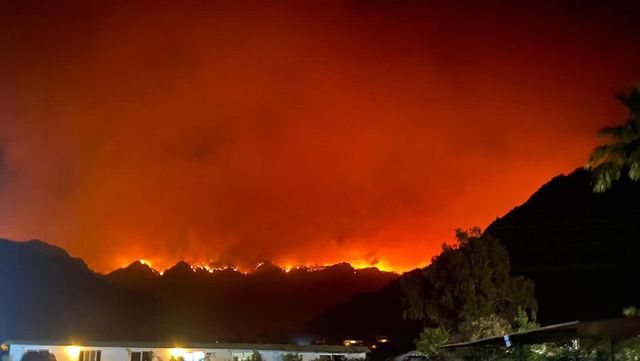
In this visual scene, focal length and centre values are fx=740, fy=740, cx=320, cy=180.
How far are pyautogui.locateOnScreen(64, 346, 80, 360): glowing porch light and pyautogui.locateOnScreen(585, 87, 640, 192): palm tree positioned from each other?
31.2 m

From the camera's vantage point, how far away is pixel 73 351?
39.6m

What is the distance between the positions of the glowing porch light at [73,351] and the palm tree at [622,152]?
3122 cm

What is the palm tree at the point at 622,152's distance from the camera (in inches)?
628

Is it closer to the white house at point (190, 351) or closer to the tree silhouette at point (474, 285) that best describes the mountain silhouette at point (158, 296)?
the white house at point (190, 351)

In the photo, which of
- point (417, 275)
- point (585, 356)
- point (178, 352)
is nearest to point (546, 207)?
point (417, 275)

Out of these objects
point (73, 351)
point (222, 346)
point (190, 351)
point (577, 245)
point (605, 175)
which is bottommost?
point (190, 351)

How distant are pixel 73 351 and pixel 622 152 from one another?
32.2 metres

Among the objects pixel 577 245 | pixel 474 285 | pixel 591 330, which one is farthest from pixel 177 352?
pixel 577 245

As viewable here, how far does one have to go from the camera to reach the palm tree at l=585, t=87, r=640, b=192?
16.0 metres

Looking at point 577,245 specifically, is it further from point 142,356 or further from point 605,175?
point 605,175

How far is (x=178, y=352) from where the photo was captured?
38.2 m

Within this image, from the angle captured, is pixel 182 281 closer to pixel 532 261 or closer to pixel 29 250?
pixel 29 250

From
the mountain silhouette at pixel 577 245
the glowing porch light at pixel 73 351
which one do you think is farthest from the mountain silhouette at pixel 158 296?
the glowing porch light at pixel 73 351

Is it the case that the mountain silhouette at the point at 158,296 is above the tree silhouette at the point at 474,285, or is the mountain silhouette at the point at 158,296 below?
above
